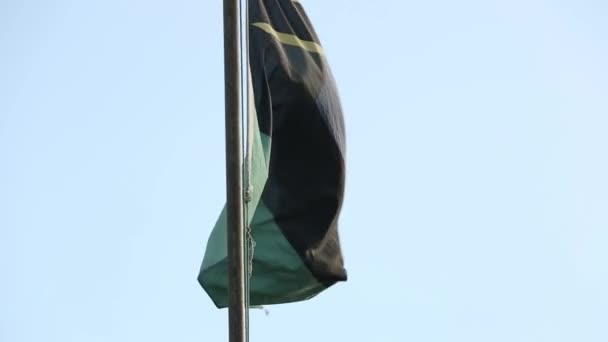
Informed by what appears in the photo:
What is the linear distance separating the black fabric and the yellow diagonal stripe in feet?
0.09

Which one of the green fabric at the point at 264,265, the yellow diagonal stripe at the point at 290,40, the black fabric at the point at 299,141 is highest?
the yellow diagonal stripe at the point at 290,40

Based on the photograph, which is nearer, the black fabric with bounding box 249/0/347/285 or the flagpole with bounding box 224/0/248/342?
the flagpole with bounding box 224/0/248/342

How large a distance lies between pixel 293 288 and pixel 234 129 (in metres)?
1.41

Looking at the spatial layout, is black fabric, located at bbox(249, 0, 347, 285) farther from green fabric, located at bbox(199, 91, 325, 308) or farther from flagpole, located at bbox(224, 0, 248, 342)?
flagpole, located at bbox(224, 0, 248, 342)

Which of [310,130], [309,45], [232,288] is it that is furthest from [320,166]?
[232,288]

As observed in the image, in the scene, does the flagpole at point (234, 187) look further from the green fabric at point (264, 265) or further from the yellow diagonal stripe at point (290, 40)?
the yellow diagonal stripe at point (290, 40)

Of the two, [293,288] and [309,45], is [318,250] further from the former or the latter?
[309,45]

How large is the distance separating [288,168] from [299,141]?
210 mm

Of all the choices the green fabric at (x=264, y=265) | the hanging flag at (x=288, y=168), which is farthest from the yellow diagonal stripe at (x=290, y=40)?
the green fabric at (x=264, y=265)

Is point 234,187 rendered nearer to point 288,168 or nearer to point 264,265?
point 264,265

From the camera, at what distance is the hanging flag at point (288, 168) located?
905 centimetres

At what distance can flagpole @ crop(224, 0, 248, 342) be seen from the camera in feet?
26.1

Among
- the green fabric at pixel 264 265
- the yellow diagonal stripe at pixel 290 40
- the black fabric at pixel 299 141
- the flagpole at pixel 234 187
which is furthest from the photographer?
the yellow diagonal stripe at pixel 290 40

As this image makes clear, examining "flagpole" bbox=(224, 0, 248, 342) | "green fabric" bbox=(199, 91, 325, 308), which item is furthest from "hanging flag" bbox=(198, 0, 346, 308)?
"flagpole" bbox=(224, 0, 248, 342)
